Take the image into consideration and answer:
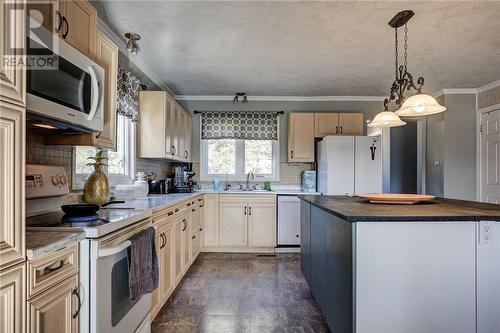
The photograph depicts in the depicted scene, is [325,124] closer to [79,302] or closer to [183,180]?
[183,180]

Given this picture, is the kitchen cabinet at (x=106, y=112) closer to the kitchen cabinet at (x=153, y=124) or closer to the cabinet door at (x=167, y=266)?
the cabinet door at (x=167, y=266)

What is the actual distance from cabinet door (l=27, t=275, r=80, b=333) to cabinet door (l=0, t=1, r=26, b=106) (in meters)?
0.67

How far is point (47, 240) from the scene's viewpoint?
3.72 feet

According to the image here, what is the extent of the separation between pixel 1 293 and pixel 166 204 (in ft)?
5.22

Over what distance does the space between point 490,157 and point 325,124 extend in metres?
2.34

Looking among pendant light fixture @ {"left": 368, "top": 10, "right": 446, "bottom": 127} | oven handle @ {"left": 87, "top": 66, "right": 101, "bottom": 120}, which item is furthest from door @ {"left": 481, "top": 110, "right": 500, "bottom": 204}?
oven handle @ {"left": 87, "top": 66, "right": 101, "bottom": 120}

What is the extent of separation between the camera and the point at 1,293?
0.89 meters

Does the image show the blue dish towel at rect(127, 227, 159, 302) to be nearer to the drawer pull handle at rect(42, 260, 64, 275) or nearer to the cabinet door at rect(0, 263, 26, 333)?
the drawer pull handle at rect(42, 260, 64, 275)

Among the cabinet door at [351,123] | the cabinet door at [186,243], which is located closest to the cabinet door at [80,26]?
the cabinet door at [186,243]

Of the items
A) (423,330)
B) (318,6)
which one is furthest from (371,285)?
(318,6)

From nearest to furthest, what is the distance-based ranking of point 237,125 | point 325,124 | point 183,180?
point 183,180 → point 325,124 → point 237,125

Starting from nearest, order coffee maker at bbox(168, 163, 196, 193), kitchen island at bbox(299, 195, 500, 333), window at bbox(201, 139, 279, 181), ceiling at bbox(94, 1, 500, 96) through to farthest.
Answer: kitchen island at bbox(299, 195, 500, 333), ceiling at bbox(94, 1, 500, 96), coffee maker at bbox(168, 163, 196, 193), window at bbox(201, 139, 279, 181)

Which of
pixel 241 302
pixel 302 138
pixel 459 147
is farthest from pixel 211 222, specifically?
pixel 459 147

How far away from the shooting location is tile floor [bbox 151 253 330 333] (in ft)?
7.54
